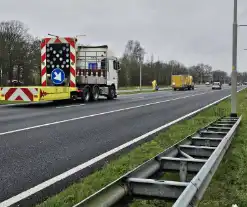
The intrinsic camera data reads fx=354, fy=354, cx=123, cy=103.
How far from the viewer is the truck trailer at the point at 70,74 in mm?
17625

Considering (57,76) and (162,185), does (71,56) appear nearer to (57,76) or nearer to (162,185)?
(57,76)

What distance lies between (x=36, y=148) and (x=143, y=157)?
221cm

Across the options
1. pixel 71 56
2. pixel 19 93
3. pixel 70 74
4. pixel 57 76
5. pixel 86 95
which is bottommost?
pixel 86 95

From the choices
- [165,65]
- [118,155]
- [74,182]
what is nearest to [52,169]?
[74,182]

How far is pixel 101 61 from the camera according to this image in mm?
22594

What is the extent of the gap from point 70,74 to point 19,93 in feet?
13.0

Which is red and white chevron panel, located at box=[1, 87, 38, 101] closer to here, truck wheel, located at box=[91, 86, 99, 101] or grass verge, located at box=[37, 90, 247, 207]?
truck wheel, located at box=[91, 86, 99, 101]

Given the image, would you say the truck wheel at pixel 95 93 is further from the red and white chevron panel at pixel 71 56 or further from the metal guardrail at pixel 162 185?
the metal guardrail at pixel 162 185

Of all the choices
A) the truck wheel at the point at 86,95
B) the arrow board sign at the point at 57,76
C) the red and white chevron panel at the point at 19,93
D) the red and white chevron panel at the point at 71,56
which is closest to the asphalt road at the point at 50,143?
the red and white chevron panel at the point at 19,93

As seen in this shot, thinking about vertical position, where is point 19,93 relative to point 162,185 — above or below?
above

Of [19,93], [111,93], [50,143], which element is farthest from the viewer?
[111,93]

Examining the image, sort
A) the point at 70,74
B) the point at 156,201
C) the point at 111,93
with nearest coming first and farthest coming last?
the point at 156,201, the point at 70,74, the point at 111,93

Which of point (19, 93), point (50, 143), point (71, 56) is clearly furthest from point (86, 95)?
point (50, 143)

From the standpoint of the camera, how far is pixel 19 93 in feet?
57.3
